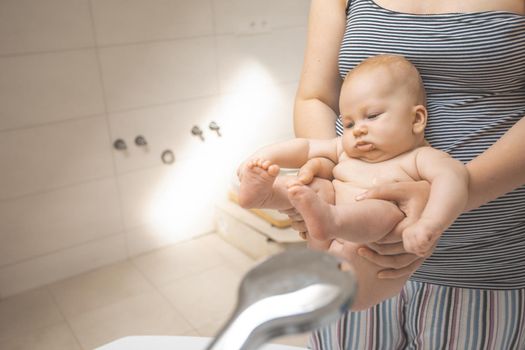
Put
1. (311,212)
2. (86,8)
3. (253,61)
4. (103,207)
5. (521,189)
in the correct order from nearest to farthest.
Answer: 1. (311,212)
2. (521,189)
3. (86,8)
4. (103,207)
5. (253,61)

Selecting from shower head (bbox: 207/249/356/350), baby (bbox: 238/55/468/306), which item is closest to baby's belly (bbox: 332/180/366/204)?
baby (bbox: 238/55/468/306)

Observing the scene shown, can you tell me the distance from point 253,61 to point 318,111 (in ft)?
5.80

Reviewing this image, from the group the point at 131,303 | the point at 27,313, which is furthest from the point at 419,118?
the point at 27,313

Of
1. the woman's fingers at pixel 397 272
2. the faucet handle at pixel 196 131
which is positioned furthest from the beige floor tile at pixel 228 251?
the woman's fingers at pixel 397 272

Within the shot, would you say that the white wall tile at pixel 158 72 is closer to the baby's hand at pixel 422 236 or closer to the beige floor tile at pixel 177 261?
the beige floor tile at pixel 177 261

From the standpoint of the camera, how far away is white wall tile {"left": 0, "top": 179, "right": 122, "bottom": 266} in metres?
2.19

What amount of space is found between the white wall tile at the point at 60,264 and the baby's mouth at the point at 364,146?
1878 mm

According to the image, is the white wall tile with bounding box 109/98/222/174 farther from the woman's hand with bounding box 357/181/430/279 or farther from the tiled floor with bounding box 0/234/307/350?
the woman's hand with bounding box 357/181/430/279

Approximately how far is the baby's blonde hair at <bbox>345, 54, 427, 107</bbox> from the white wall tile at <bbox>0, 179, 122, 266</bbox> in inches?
70.4

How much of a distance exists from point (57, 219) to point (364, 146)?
183cm

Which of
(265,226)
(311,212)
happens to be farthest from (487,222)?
(265,226)

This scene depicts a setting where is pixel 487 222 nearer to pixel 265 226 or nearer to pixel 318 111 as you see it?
pixel 318 111

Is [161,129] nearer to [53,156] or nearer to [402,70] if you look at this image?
[53,156]

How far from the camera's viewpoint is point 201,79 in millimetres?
2531
